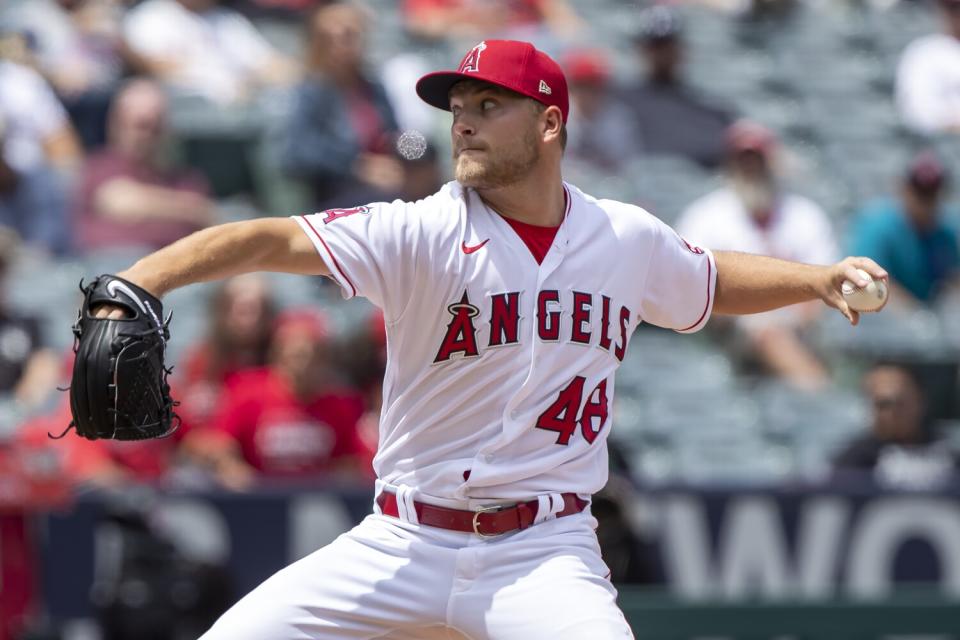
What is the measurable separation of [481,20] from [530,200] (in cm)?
708

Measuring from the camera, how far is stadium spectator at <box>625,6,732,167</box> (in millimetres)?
10500

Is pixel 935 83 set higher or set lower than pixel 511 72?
higher

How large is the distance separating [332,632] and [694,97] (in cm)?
766

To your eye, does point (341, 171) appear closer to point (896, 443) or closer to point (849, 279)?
point (896, 443)

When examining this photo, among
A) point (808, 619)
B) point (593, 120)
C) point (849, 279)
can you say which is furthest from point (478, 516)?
point (593, 120)

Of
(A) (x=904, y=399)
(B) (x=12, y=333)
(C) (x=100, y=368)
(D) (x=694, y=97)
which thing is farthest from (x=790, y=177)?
(C) (x=100, y=368)

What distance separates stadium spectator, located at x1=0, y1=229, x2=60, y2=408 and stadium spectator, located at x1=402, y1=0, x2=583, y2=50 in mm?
3905

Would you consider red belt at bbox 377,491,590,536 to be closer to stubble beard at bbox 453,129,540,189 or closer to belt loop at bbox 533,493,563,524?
belt loop at bbox 533,493,563,524

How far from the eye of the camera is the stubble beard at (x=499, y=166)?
411cm

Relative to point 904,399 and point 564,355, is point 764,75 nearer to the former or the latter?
point 904,399

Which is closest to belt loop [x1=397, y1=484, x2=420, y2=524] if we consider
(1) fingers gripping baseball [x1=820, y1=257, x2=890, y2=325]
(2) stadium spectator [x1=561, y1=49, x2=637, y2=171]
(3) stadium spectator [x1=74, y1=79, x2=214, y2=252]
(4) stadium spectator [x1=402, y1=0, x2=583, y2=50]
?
(1) fingers gripping baseball [x1=820, y1=257, x2=890, y2=325]

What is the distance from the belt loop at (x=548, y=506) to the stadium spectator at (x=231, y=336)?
3.81 m

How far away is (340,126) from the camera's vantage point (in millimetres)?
9258

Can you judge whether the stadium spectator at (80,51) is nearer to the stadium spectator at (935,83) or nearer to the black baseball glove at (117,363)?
the stadium spectator at (935,83)
